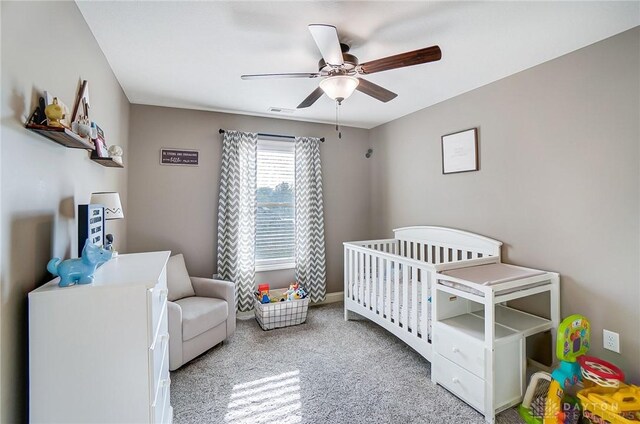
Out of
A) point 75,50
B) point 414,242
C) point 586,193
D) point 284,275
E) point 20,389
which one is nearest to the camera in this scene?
point 20,389

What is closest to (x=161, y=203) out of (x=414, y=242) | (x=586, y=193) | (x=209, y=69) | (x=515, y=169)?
(x=209, y=69)

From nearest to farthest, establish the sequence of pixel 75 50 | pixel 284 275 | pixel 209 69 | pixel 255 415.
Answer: pixel 75 50 → pixel 255 415 → pixel 209 69 → pixel 284 275

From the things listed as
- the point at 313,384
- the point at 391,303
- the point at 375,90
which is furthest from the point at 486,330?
the point at 375,90

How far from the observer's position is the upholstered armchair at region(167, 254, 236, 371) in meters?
2.31

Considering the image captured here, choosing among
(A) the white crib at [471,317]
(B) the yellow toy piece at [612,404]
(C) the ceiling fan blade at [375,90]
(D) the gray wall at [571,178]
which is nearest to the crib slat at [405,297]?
(A) the white crib at [471,317]

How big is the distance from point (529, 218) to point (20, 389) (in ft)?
10.3

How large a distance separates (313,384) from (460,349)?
1.07m

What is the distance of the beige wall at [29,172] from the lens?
1.04 m

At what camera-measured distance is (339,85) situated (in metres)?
1.93

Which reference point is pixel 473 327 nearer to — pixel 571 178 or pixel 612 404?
pixel 612 404

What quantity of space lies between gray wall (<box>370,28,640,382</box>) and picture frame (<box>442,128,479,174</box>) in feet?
0.23

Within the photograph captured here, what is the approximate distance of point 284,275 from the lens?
12.4 ft

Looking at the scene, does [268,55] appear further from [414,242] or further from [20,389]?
[414,242]

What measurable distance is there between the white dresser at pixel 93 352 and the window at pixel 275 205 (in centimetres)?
243
